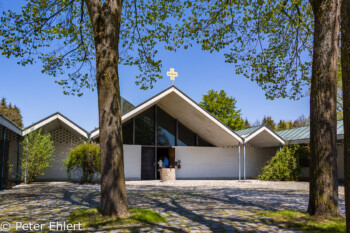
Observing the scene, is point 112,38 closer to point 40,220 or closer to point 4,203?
point 40,220

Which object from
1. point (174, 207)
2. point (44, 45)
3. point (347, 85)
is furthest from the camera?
point (44, 45)

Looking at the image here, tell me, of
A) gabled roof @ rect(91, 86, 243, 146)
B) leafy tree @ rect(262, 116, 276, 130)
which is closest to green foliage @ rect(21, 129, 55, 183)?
gabled roof @ rect(91, 86, 243, 146)

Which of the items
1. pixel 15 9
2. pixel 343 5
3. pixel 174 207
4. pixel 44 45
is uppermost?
pixel 15 9

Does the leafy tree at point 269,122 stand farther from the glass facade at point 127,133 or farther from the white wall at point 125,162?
the glass facade at point 127,133

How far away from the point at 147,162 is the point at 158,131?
216 centimetres

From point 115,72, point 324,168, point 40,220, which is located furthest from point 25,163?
point 324,168

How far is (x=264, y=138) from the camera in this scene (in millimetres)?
20281

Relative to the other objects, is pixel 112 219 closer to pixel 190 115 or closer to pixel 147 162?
pixel 190 115

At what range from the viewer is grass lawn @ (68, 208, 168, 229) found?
5.27 meters

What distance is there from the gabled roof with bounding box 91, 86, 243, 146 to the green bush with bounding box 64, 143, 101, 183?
8.60 ft

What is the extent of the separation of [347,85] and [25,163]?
14.8 meters

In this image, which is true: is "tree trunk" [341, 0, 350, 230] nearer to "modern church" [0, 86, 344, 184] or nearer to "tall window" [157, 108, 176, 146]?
"modern church" [0, 86, 344, 184]

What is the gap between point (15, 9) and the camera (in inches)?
328

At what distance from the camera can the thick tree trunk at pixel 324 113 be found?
581cm
